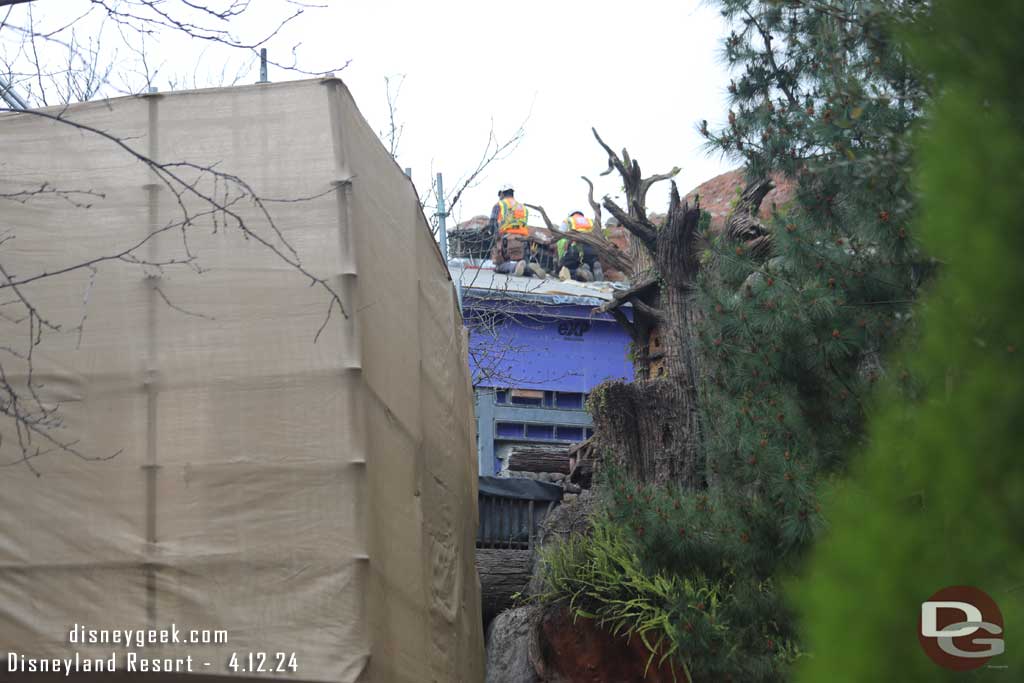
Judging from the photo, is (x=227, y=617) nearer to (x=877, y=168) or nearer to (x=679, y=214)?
(x=877, y=168)

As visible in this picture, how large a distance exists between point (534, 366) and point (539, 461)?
479cm

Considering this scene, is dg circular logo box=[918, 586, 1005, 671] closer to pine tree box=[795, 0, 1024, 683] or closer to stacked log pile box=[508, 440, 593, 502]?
pine tree box=[795, 0, 1024, 683]

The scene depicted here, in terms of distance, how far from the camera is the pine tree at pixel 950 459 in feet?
3.43

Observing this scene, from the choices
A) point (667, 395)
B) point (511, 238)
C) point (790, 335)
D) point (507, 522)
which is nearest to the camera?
point (790, 335)

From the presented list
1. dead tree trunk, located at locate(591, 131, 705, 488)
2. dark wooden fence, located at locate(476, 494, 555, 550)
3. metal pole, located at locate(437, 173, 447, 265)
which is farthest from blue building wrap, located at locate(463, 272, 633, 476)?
dead tree trunk, located at locate(591, 131, 705, 488)

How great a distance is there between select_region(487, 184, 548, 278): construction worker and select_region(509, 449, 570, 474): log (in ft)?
18.3

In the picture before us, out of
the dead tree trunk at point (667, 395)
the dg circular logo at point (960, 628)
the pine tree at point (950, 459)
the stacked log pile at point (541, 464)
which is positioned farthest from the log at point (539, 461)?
the pine tree at point (950, 459)

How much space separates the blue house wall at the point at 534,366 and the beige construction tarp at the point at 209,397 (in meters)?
11.3

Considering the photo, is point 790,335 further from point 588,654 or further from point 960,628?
point 960,628

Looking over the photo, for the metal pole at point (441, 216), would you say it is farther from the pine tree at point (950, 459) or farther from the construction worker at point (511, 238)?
the pine tree at point (950, 459)

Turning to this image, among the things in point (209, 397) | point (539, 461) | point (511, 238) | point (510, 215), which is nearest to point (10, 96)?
point (209, 397)

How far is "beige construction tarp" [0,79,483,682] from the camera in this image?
20.3 ft

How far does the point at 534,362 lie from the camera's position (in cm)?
2041

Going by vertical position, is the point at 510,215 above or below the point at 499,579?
above
